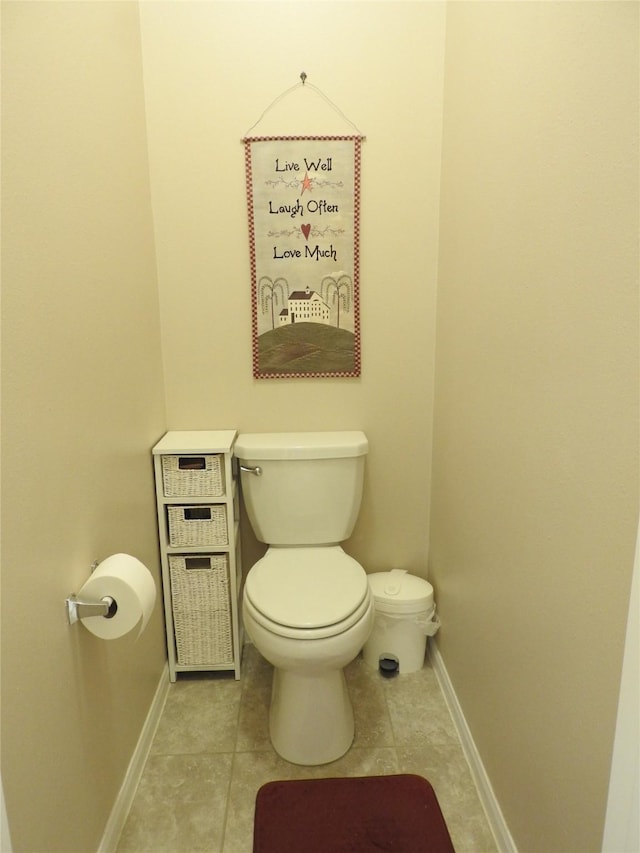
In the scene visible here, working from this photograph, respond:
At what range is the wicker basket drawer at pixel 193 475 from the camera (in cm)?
168

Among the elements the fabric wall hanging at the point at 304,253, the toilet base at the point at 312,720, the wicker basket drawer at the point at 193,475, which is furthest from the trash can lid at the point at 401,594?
the fabric wall hanging at the point at 304,253

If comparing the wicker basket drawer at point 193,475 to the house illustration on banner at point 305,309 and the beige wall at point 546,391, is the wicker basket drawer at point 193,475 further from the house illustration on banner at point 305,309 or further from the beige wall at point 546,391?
the beige wall at point 546,391

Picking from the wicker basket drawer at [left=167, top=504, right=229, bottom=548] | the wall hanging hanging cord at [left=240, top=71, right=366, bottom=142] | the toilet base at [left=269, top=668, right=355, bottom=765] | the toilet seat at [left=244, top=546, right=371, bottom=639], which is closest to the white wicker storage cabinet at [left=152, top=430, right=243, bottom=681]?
the wicker basket drawer at [left=167, top=504, right=229, bottom=548]

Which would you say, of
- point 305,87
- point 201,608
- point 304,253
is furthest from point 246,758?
point 305,87

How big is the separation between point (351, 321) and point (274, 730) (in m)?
1.32

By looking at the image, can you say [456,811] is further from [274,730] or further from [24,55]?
[24,55]

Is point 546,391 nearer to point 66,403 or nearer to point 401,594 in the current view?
point 66,403

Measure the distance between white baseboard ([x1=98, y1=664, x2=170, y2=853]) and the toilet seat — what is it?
50 cm

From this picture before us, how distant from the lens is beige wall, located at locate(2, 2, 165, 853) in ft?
2.78

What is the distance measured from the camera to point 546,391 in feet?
3.22

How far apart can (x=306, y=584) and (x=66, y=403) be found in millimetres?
826

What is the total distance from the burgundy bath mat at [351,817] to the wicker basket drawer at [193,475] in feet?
2.80

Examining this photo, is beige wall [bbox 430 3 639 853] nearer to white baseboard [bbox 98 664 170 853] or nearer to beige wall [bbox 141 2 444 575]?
beige wall [bbox 141 2 444 575]

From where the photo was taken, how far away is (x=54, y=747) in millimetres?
956
